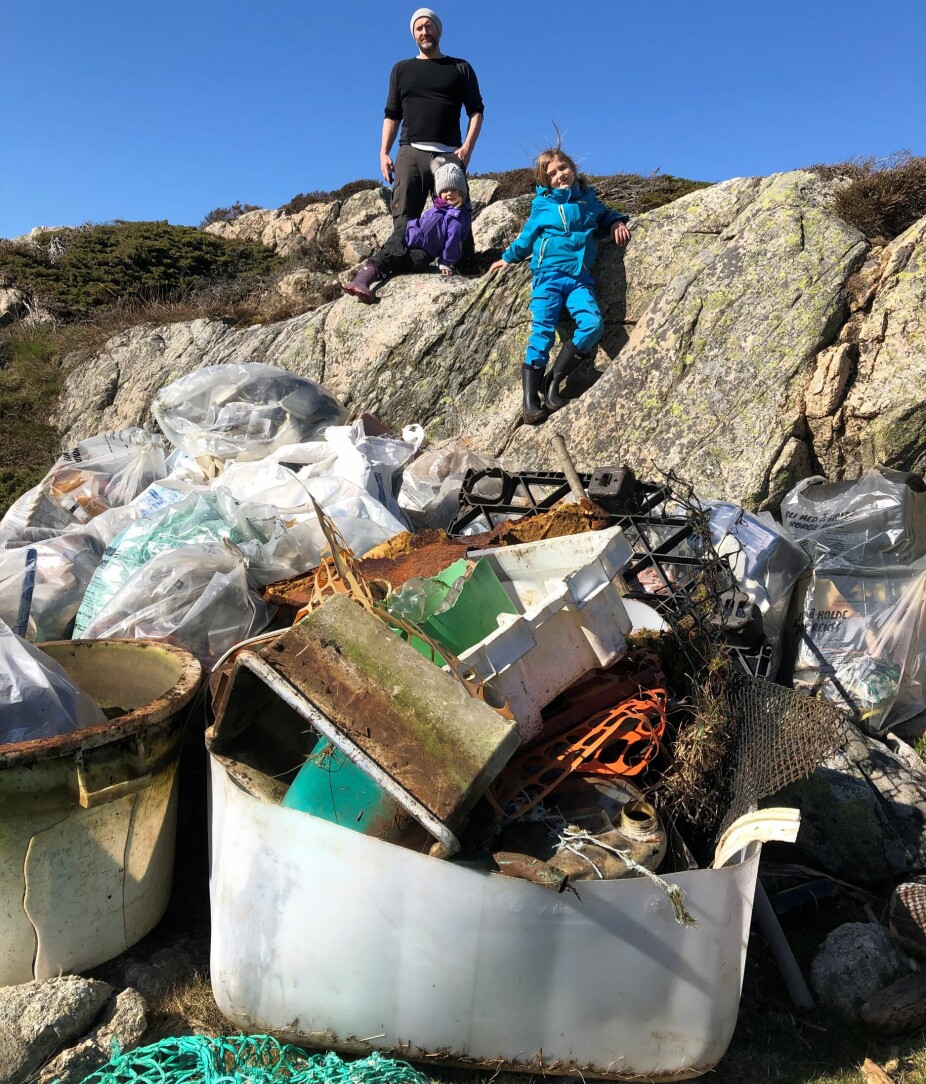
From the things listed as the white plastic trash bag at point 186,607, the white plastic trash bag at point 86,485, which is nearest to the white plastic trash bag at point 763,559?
the white plastic trash bag at point 186,607

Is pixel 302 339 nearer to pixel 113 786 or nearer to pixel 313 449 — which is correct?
pixel 313 449

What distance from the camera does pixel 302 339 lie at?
6.64 metres

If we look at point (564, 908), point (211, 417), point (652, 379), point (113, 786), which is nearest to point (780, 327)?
point (652, 379)

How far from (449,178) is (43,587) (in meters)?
4.56

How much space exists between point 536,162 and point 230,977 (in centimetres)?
521

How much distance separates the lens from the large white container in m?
1.77

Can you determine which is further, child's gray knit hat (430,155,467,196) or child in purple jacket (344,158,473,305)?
child in purple jacket (344,158,473,305)

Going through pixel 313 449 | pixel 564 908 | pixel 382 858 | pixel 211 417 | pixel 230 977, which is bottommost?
pixel 230 977

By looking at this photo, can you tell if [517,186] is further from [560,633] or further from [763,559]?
[560,633]

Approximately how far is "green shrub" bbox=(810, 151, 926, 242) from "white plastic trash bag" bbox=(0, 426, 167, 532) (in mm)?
4534

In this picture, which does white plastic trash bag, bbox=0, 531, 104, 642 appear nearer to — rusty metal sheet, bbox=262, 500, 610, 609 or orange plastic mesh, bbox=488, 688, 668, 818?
rusty metal sheet, bbox=262, 500, 610, 609

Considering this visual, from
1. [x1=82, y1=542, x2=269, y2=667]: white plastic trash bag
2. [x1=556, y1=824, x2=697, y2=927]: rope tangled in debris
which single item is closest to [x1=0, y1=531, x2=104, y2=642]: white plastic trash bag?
[x1=82, y1=542, x2=269, y2=667]: white plastic trash bag

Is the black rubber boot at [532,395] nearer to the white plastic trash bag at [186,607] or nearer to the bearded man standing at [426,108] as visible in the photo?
the bearded man standing at [426,108]

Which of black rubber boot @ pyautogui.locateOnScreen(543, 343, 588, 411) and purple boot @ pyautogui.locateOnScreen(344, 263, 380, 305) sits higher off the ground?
purple boot @ pyautogui.locateOnScreen(344, 263, 380, 305)
